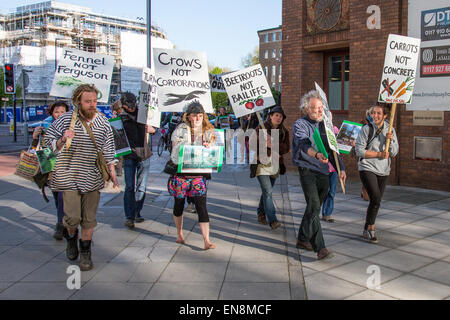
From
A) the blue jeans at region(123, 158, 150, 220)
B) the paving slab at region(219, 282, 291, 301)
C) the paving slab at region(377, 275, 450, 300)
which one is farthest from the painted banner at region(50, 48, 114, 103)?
the paving slab at region(377, 275, 450, 300)

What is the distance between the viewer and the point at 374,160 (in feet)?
19.6

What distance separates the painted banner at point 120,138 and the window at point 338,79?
696 centimetres

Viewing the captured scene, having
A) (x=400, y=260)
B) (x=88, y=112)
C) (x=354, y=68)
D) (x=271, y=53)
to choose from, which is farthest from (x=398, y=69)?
(x=271, y=53)

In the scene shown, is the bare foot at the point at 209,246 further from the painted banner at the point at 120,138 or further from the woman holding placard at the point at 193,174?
the painted banner at the point at 120,138

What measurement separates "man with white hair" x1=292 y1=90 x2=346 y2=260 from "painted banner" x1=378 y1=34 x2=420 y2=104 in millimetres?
Result: 1687

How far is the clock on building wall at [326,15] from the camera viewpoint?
37.2 feet

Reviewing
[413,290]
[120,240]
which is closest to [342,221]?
[413,290]

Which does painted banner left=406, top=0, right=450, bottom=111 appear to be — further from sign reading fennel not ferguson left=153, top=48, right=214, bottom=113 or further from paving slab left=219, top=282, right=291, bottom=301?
paving slab left=219, top=282, right=291, bottom=301

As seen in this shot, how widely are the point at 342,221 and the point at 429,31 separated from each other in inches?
172

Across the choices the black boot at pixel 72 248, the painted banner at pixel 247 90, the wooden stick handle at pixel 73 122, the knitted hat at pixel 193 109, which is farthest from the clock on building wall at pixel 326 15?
the black boot at pixel 72 248

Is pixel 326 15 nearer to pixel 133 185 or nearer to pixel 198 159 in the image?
pixel 133 185

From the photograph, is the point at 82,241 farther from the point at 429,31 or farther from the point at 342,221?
the point at 429,31

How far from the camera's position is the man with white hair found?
5.24 meters

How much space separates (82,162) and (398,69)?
14.7ft
